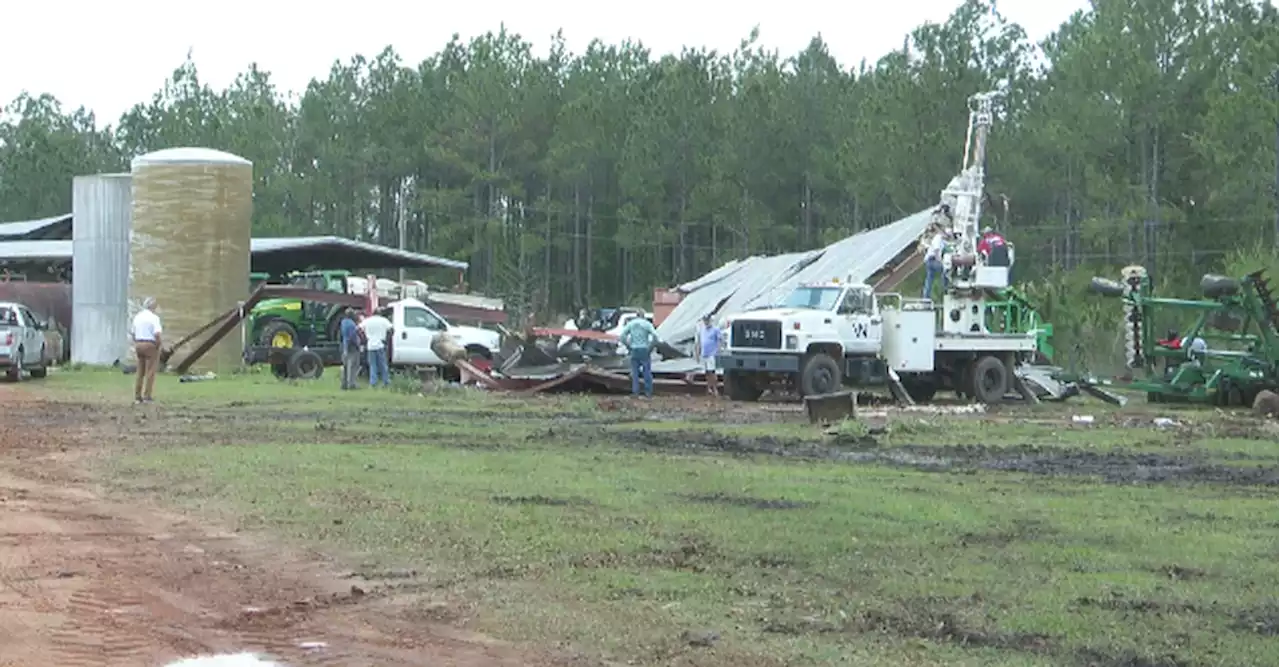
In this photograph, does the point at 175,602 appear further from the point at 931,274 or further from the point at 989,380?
the point at 931,274

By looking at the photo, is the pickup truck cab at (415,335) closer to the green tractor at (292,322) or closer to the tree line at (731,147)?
the green tractor at (292,322)

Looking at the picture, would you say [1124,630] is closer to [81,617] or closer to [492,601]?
[492,601]

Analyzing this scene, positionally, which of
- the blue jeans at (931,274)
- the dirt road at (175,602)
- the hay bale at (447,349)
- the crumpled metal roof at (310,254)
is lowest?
the dirt road at (175,602)

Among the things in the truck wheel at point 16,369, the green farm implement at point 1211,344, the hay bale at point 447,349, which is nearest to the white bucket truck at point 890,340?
the green farm implement at point 1211,344

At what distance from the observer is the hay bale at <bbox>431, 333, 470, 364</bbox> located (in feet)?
110

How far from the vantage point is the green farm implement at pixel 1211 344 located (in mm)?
29234

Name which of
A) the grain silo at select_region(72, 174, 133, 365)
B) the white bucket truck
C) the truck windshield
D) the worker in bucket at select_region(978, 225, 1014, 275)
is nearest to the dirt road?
the white bucket truck

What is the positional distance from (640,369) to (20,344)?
12747mm

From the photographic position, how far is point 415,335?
116ft

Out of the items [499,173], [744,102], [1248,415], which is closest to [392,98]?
[499,173]

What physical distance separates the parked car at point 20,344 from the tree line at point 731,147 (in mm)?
21214

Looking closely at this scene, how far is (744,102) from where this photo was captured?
71.8 meters

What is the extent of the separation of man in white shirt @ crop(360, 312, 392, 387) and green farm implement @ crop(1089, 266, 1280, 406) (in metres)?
14.3

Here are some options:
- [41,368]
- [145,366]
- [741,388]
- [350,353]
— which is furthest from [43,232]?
[741,388]
